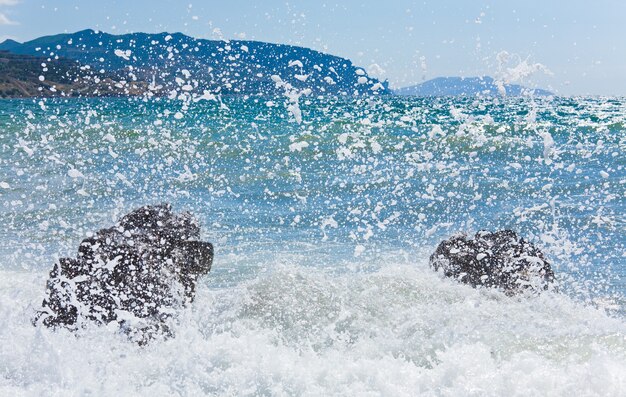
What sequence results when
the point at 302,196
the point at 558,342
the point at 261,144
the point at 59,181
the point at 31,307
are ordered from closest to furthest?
the point at 558,342 < the point at 31,307 < the point at 302,196 < the point at 59,181 < the point at 261,144

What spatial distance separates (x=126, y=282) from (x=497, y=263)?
347 cm

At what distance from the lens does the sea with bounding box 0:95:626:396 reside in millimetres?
4863

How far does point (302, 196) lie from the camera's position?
12.9 metres

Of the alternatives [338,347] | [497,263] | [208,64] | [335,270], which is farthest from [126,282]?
[208,64]

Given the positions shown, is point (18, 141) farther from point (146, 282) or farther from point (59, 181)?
point (146, 282)

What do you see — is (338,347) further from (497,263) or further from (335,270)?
(335,270)

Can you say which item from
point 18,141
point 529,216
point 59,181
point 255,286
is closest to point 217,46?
point 18,141

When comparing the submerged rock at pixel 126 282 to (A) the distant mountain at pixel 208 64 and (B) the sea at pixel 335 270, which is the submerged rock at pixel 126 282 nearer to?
(B) the sea at pixel 335 270

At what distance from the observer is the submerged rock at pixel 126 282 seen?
5.79 metres

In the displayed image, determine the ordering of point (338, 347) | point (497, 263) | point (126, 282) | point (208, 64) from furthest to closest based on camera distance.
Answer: point (208, 64) < point (497, 263) < point (126, 282) < point (338, 347)

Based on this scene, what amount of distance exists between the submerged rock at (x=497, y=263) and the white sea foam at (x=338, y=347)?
0.16 metres

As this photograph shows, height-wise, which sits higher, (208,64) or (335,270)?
(208,64)

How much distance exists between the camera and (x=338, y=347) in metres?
5.63

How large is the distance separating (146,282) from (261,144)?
49.3 feet
